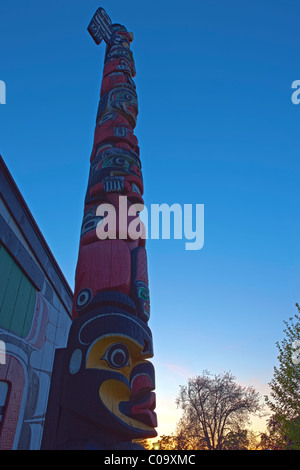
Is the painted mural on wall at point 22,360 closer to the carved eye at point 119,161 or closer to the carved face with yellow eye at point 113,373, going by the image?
the carved face with yellow eye at point 113,373

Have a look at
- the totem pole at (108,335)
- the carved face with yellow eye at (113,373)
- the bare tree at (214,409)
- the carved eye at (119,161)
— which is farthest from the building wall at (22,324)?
the bare tree at (214,409)

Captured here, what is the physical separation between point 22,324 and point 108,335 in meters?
1.26

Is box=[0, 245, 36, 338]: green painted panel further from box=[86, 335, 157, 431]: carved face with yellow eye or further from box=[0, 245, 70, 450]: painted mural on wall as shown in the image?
box=[86, 335, 157, 431]: carved face with yellow eye

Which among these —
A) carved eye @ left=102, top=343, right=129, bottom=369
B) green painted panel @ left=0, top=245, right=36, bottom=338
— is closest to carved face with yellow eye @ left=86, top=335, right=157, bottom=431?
carved eye @ left=102, top=343, right=129, bottom=369

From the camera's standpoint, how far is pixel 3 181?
4551mm

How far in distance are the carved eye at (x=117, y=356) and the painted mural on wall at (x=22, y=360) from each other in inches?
45.3

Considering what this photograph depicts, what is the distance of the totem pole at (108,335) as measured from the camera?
4.29 meters

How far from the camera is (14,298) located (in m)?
4.56

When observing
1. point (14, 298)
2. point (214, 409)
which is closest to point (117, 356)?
point (14, 298)

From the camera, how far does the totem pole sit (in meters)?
4.29

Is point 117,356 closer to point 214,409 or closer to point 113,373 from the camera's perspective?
point 113,373

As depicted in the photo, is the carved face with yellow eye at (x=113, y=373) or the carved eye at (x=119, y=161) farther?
the carved eye at (x=119, y=161)

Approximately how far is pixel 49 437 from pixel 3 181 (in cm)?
365
